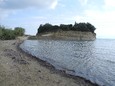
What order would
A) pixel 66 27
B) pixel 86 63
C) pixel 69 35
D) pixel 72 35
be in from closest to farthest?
pixel 86 63 → pixel 69 35 → pixel 72 35 → pixel 66 27

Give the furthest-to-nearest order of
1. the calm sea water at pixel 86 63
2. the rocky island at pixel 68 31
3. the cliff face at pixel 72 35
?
the rocky island at pixel 68 31
the cliff face at pixel 72 35
the calm sea water at pixel 86 63

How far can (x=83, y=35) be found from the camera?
178 meters

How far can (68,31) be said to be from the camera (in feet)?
576

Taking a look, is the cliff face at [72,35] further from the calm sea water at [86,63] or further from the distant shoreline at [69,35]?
the calm sea water at [86,63]

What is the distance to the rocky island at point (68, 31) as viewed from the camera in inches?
6875

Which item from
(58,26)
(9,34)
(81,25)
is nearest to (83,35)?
(81,25)

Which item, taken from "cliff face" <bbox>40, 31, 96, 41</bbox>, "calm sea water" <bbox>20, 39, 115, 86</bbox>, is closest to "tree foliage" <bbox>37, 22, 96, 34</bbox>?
"cliff face" <bbox>40, 31, 96, 41</bbox>

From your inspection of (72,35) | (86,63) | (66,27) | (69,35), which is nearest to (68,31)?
(69,35)

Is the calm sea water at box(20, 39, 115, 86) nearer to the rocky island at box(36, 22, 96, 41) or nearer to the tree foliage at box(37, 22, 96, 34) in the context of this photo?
the rocky island at box(36, 22, 96, 41)

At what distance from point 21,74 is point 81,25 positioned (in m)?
161

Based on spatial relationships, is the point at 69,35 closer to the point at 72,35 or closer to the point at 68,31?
the point at 72,35

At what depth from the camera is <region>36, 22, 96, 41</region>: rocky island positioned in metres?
175

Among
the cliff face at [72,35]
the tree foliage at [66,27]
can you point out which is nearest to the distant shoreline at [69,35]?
the cliff face at [72,35]

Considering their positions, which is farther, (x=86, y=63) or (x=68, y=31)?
(x=68, y=31)
